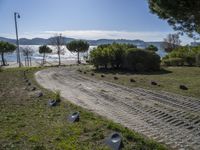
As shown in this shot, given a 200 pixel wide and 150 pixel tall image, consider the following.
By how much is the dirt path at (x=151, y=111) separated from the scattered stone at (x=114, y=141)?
98cm

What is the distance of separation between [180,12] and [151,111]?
180 inches

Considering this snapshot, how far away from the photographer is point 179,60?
33.5m

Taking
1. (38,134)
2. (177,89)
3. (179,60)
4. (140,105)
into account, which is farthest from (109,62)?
(38,134)

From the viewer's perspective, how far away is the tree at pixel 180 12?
1223 centimetres

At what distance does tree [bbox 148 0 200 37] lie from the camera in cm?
1223

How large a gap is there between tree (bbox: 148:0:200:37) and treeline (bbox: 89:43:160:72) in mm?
12142

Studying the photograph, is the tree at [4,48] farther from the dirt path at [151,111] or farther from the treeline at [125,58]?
the dirt path at [151,111]

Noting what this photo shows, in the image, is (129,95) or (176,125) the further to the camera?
(129,95)

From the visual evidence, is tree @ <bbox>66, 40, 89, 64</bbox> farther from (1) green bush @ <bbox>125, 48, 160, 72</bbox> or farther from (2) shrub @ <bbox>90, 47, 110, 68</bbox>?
(1) green bush @ <bbox>125, 48, 160, 72</bbox>

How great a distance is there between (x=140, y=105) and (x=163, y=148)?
16.6ft

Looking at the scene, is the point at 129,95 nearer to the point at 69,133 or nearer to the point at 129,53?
the point at 69,133

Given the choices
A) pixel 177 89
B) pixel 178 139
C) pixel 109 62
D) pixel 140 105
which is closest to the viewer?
pixel 178 139

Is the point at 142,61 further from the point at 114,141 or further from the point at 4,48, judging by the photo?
the point at 4,48

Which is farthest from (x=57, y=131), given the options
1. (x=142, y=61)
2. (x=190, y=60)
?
(x=190, y=60)
